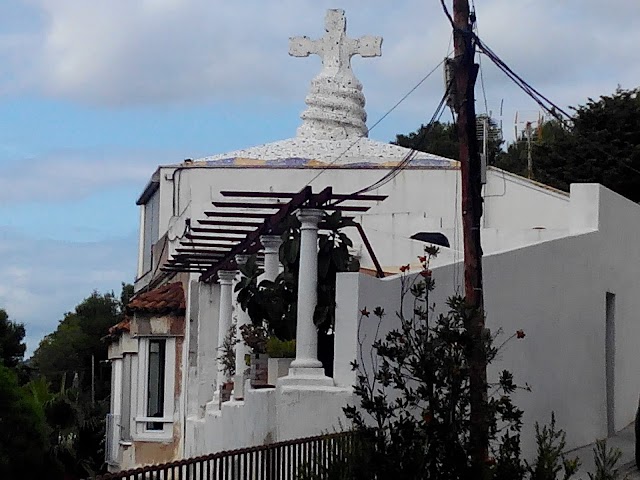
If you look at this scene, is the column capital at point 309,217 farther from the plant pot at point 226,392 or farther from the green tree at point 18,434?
the green tree at point 18,434

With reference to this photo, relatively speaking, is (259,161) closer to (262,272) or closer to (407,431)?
(262,272)

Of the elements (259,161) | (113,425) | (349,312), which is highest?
(259,161)

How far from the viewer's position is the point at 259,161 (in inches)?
1126

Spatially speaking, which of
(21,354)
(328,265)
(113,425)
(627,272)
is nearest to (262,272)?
(328,265)

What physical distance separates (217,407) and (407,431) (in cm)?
1032

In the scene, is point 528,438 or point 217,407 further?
point 217,407

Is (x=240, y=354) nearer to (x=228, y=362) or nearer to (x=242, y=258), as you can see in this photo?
(x=228, y=362)

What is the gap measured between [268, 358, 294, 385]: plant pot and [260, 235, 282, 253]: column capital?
157 centimetres

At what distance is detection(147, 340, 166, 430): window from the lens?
2419cm

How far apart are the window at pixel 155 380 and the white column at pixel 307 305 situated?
10010 mm

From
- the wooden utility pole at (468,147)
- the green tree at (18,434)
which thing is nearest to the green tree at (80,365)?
the green tree at (18,434)

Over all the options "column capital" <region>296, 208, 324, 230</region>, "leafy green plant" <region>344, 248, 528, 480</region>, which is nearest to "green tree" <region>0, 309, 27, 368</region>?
"column capital" <region>296, 208, 324, 230</region>

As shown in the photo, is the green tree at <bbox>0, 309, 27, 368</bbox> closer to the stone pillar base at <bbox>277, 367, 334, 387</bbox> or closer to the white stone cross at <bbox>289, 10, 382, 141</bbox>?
the white stone cross at <bbox>289, 10, 382, 141</bbox>

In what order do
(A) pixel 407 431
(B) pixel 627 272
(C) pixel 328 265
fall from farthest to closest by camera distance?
(B) pixel 627 272
(C) pixel 328 265
(A) pixel 407 431
